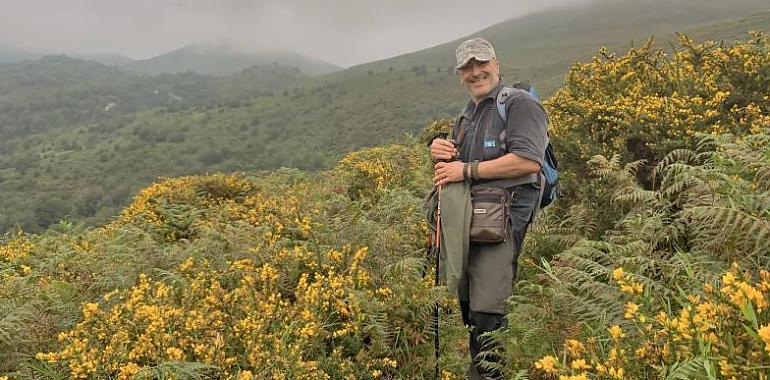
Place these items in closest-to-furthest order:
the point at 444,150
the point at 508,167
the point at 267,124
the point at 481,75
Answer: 1. the point at 508,167
2. the point at 481,75
3. the point at 444,150
4. the point at 267,124

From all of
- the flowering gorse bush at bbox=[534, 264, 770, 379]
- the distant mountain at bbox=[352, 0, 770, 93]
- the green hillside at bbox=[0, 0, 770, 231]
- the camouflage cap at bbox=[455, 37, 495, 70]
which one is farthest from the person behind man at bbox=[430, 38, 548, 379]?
the distant mountain at bbox=[352, 0, 770, 93]

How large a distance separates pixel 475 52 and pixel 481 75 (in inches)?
5.9

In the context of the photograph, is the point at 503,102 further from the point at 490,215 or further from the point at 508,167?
the point at 490,215

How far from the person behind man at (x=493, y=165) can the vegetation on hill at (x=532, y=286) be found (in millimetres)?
201

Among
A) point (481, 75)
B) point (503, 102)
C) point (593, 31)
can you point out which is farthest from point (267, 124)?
point (503, 102)

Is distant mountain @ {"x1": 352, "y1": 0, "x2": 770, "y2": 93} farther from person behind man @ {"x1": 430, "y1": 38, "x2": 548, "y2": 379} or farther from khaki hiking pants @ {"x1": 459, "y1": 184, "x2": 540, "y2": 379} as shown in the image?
khaki hiking pants @ {"x1": 459, "y1": 184, "x2": 540, "y2": 379}

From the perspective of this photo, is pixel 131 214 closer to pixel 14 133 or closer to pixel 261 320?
pixel 261 320

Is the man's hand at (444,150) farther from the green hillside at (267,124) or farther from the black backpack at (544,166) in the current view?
the green hillside at (267,124)

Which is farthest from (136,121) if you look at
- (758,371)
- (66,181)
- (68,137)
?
(758,371)

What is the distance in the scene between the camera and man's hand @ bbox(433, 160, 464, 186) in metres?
3.19

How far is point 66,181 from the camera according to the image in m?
85.8

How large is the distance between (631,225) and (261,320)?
2.68 meters

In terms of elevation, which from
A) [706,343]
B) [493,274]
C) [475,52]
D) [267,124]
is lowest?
[267,124]

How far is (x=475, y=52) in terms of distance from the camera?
3162mm
